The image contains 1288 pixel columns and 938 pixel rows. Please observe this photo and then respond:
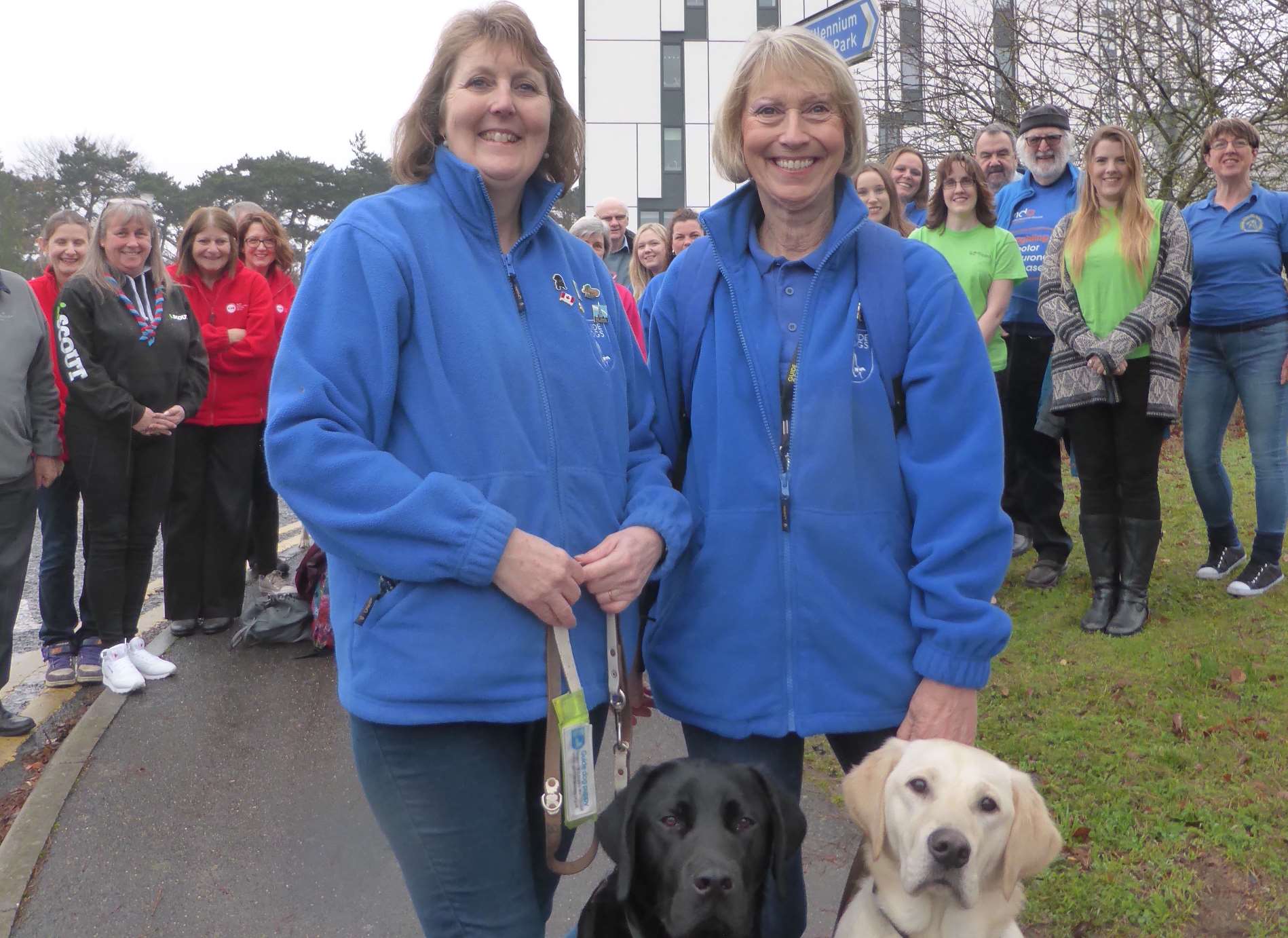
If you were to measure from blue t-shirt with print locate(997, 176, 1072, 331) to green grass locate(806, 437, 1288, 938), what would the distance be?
66.5 inches

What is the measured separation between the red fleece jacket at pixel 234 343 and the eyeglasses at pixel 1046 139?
4.96 m

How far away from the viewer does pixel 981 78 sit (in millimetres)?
13469

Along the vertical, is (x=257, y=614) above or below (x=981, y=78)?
below

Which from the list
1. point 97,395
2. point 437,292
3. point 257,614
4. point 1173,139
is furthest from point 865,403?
point 1173,139

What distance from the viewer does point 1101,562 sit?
19.2 feet

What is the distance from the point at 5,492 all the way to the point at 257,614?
1771 mm

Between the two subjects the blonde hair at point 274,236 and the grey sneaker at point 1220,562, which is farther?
Result: the blonde hair at point 274,236

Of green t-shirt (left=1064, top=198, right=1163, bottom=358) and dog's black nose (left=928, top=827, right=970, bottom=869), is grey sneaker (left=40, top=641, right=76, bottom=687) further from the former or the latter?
green t-shirt (left=1064, top=198, right=1163, bottom=358)

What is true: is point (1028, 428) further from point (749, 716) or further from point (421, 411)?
point (421, 411)

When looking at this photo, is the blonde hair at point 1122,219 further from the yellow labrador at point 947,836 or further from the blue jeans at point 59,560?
the blue jeans at point 59,560

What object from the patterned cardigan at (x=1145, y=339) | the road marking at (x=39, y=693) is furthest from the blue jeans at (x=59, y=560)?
the patterned cardigan at (x=1145, y=339)

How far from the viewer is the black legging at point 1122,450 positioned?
556 cm

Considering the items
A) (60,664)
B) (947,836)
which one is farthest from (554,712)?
(60,664)

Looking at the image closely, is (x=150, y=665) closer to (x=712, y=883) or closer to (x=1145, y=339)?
(x=712, y=883)
